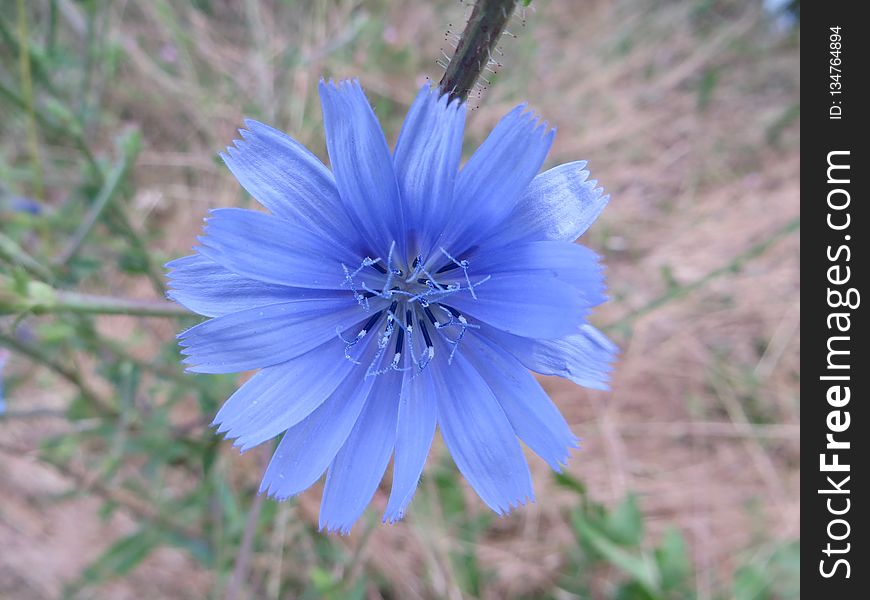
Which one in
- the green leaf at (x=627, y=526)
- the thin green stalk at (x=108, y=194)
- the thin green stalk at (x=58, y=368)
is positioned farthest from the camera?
the green leaf at (x=627, y=526)

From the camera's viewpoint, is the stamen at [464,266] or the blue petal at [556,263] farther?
the stamen at [464,266]

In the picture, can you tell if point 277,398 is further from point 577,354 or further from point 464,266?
point 577,354

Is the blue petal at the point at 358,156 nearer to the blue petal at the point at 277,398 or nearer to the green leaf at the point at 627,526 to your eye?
the blue petal at the point at 277,398

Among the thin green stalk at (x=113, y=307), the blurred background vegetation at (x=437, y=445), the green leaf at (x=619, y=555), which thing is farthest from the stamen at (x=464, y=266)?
the green leaf at (x=619, y=555)

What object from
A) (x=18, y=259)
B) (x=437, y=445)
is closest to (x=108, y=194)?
(x=18, y=259)
